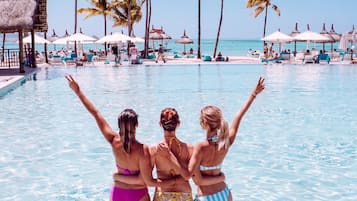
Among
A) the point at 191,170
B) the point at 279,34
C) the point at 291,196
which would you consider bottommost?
the point at 291,196

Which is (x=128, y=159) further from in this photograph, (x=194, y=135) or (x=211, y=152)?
(x=194, y=135)

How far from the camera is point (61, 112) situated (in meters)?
12.4

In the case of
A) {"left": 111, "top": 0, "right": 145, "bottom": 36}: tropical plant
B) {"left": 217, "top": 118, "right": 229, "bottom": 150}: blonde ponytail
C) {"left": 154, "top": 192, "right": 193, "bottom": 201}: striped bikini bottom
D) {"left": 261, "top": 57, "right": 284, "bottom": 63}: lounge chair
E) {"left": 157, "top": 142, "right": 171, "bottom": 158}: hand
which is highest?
{"left": 111, "top": 0, "right": 145, "bottom": 36}: tropical plant

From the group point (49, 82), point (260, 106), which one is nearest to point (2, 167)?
point (260, 106)

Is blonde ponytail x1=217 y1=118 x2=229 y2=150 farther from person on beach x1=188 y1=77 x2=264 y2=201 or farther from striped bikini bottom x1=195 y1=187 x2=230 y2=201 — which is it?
striped bikini bottom x1=195 y1=187 x2=230 y2=201

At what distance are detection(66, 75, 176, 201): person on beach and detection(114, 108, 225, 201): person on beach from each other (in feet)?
0.16

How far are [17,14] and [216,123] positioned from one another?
20.6m

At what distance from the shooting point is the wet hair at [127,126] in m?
3.00

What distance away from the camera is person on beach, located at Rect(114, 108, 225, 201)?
301 cm

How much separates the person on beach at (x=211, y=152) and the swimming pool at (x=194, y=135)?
9.25ft

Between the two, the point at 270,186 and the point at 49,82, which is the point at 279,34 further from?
the point at 270,186

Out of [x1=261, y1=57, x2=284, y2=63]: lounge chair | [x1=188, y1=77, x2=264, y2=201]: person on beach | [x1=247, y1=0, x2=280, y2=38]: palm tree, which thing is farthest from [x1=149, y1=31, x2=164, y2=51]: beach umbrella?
[x1=188, y1=77, x2=264, y2=201]: person on beach

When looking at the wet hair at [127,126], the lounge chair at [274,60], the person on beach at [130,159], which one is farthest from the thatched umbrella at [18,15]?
the wet hair at [127,126]

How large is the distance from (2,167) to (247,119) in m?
6.14
